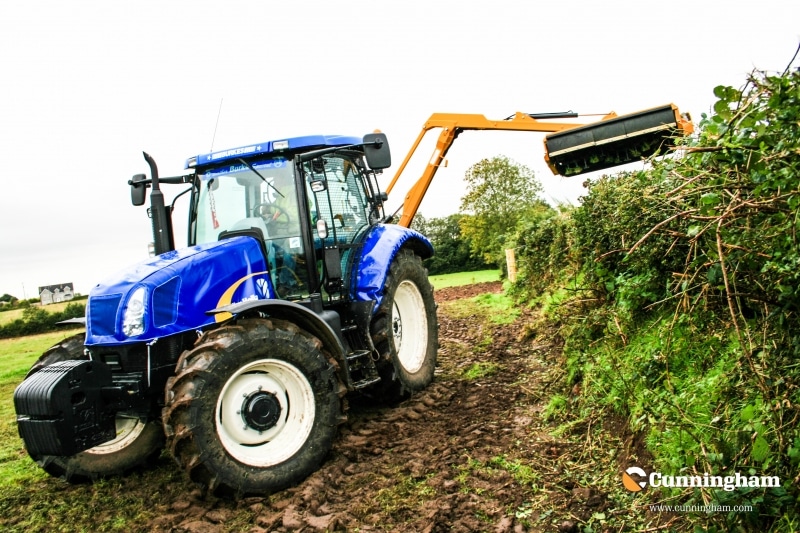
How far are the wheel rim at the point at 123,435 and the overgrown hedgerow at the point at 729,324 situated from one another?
11.9ft

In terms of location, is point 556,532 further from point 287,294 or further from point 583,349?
point 287,294

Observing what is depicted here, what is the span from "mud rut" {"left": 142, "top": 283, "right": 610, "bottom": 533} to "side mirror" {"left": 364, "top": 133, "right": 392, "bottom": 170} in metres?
2.38

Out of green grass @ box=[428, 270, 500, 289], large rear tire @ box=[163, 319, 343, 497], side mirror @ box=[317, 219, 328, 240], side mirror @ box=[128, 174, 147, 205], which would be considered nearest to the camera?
large rear tire @ box=[163, 319, 343, 497]

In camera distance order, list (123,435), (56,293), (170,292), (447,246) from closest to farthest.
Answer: (170,292)
(123,435)
(56,293)
(447,246)

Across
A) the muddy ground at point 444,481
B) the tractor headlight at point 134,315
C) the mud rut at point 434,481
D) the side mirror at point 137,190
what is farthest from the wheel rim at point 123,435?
the side mirror at point 137,190

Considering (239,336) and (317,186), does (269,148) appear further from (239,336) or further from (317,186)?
(239,336)

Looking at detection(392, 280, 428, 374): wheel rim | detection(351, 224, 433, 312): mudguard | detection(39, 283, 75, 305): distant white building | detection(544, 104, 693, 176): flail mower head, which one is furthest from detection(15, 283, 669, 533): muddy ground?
detection(39, 283, 75, 305): distant white building

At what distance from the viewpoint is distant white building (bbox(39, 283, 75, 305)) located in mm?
26300

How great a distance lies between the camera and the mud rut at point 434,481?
3625mm

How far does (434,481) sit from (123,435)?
260cm

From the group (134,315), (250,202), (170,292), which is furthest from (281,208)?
(134,315)

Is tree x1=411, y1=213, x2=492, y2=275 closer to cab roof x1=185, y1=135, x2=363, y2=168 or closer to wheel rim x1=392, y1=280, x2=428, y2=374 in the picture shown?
wheel rim x1=392, y1=280, x2=428, y2=374

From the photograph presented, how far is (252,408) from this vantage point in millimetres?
4281

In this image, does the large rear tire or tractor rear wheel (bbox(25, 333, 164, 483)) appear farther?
tractor rear wheel (bbox(25, 333, 164, 483))
